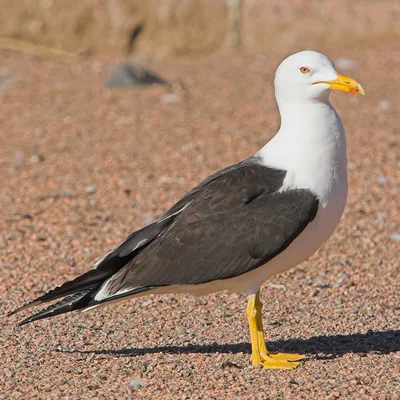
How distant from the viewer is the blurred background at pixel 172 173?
591cm

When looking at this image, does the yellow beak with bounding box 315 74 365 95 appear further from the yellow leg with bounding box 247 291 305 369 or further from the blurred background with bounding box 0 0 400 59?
the blurred background with bounding box 0 0 400 59

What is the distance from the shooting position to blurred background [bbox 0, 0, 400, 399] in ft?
19.4

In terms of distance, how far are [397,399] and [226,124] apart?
7223 millimetres

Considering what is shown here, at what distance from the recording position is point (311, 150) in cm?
585

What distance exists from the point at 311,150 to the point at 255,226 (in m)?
0.56

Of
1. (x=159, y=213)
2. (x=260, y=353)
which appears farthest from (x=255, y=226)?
(x=159, y=213)

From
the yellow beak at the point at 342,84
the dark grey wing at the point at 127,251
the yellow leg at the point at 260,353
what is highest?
the yellow beak at the point at 342,84

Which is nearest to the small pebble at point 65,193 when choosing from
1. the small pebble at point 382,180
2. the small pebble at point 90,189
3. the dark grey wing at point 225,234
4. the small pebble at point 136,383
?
the small pebble at point 90,189

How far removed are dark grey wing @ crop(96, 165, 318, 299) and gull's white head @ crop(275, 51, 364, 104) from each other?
0.53 m

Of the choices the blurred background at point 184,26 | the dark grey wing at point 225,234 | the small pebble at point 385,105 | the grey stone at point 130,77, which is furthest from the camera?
the blurred background at point 184,26

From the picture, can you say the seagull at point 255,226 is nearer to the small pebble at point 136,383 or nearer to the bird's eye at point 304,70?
the bird's eye at point 304,70

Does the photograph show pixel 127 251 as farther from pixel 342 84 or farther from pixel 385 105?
pixel 385 105

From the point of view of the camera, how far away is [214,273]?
228 inches

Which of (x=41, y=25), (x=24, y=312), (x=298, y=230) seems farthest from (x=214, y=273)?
→ (x=41, y=25)
